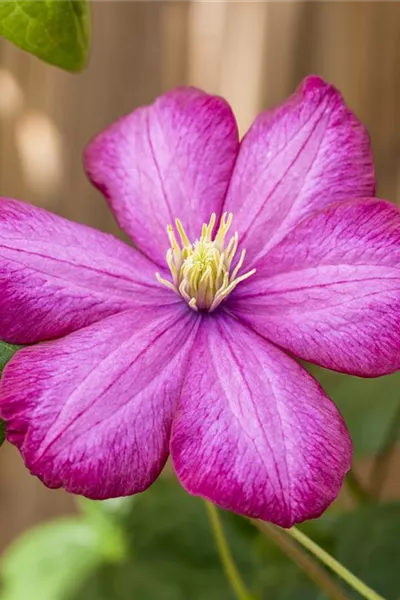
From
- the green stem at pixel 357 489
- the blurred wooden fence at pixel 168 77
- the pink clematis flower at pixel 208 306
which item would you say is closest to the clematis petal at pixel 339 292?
the pink clematis flower at pixel 208 306

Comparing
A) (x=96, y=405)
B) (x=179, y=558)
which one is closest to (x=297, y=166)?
(x=96, y=405)

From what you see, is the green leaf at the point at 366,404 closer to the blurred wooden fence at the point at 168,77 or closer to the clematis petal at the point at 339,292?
the clematis petal at the point at 339,292

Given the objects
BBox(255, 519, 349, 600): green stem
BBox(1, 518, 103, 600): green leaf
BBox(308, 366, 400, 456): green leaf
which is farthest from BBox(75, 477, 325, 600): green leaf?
BBox(255, 519, 349, 600): green stem

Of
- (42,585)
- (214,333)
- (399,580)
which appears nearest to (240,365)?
(214,333)

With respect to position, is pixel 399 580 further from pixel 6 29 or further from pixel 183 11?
pixel 183 11

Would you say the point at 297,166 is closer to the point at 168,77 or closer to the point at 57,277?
the point at 57,277

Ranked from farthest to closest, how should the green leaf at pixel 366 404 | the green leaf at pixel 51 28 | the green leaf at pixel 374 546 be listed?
the green leaf at pixel 366 404
the green leaf at pixel 374 546
the green leaf at pixel 51 28

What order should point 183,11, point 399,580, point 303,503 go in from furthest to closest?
point 183,11 < point 399,580 < point 303,503
